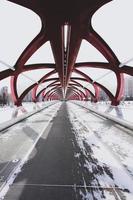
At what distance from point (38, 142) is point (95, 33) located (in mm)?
6856

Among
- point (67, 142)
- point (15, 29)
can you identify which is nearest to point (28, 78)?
point (15, 29)

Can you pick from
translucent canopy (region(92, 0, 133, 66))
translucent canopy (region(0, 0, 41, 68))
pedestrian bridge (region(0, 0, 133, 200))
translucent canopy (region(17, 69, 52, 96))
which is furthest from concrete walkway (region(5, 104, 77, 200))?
translucent canopy (region(17, 69, 52, 96))

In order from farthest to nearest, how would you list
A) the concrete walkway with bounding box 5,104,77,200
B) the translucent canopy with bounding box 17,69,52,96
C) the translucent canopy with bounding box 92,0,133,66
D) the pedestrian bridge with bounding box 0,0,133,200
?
the translucent canopy with bounding box 17,69,52,96 → the translucent canopy with bounding box 92,0,133,66 → the pedestrian bridge with bounding box 0,0,133,200 → the concrete walkway with bounding box 5,104,77,200

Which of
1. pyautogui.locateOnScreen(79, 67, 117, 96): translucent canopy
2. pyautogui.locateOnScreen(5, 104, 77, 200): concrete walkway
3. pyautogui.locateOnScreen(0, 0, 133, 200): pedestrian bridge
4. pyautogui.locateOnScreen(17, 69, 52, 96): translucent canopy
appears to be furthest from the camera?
pyautogui.locateOnScreen(17, 69, 52, 96): translucent canopy

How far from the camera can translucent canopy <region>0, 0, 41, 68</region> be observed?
9.07 meters

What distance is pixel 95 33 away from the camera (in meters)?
11.0

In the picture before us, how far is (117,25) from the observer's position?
11.2 m

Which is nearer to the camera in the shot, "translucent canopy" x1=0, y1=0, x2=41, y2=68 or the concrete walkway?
the concrete walkway

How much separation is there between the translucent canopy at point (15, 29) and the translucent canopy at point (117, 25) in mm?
3019

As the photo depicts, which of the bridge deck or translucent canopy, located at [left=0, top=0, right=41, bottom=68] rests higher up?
translucent canopy, located at [left=0, top=0, right=41, bottom=68]

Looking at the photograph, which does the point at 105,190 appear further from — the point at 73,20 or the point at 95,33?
the point at 95,33

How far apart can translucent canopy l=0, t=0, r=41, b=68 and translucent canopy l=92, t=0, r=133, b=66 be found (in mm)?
3019

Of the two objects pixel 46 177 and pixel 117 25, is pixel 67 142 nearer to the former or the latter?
pixel 46 177

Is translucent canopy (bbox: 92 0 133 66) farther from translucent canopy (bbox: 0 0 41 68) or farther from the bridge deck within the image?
the bridge deck
